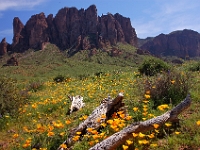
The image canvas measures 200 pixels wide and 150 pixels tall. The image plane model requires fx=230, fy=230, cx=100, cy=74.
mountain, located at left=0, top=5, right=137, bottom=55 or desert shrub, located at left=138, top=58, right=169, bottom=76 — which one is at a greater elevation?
mountain, located at left=0, top=5, right=137, bottom=55

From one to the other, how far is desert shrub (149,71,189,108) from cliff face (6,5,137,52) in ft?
437

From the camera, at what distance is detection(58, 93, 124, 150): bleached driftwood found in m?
4.82

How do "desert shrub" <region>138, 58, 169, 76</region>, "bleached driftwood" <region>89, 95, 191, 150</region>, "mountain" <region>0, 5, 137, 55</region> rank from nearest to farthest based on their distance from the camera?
"bleached driftwood" <region>89, 95, 191, 150</region> → "desert shrub" <region>138, 58, 169, 76</region> → "mountain" <region>0, 5, 137, 55</region>

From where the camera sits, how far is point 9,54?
144750 mm

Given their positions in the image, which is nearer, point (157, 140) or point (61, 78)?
point (157, 140)

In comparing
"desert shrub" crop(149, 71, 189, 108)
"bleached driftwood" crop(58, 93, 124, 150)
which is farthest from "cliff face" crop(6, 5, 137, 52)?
"bleached driftwood" crop(58, 93, 124, 150)

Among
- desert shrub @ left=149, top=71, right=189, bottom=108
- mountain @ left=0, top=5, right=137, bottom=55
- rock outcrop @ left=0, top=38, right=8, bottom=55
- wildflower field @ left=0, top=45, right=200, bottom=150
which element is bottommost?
wildflower field @ left=0, top=45, right=200, bottom=150

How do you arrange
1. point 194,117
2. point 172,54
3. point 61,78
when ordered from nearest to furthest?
point 194,117, point 61,78, point 172,54

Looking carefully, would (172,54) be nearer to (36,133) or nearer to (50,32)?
(50,32)

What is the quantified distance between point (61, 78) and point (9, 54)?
136020 millimetres

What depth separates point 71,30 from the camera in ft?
539

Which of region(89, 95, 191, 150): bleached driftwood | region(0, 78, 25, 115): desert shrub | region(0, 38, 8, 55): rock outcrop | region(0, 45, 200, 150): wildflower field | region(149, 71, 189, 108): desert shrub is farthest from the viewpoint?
region(0, 38, 8, 55): rock outcrop

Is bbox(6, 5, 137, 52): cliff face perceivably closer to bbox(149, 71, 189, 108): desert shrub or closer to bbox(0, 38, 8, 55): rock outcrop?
bbox(0, 38, 8, 55): rock outcrop

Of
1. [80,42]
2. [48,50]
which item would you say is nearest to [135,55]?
[80,42]
